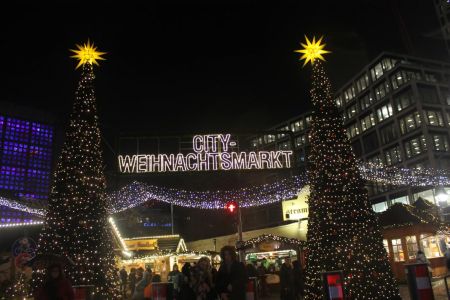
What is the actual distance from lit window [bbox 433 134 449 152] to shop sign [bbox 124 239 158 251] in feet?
132

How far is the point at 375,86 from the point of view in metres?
64.1

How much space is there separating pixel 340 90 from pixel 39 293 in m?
74.3

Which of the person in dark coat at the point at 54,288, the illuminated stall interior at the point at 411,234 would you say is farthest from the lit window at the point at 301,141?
the person in dark coat at the point at 54,288

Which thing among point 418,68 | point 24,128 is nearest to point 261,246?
point 418,68

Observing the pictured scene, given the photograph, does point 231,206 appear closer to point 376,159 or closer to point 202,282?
point 202,282

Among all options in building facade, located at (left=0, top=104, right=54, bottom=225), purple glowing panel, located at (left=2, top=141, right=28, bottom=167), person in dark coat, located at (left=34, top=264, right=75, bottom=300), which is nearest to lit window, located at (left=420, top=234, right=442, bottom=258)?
person in dark coat, located at (left=34, top=264, right=75, bottom=300)

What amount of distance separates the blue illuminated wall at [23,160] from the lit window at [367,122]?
56063mm

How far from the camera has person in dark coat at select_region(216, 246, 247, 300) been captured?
6.75 m

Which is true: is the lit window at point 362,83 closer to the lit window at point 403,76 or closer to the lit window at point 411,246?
the lit window at point 403,76

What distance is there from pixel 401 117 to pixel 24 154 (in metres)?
62.8

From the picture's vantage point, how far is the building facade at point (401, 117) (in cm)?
5428

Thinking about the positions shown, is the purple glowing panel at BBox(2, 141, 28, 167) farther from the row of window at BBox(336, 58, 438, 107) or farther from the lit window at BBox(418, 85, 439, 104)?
the lit window at BBox(418, 85, 439, 104)

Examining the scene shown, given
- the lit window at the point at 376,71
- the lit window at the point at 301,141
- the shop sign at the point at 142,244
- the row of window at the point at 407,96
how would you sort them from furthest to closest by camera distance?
1. the lit window at the point at 301,141
2. the lit window at the point at 376,71
3. the row of window at the point at 407,96
4. the shop sign at the point at 142,244

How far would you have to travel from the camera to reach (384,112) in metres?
62.4
